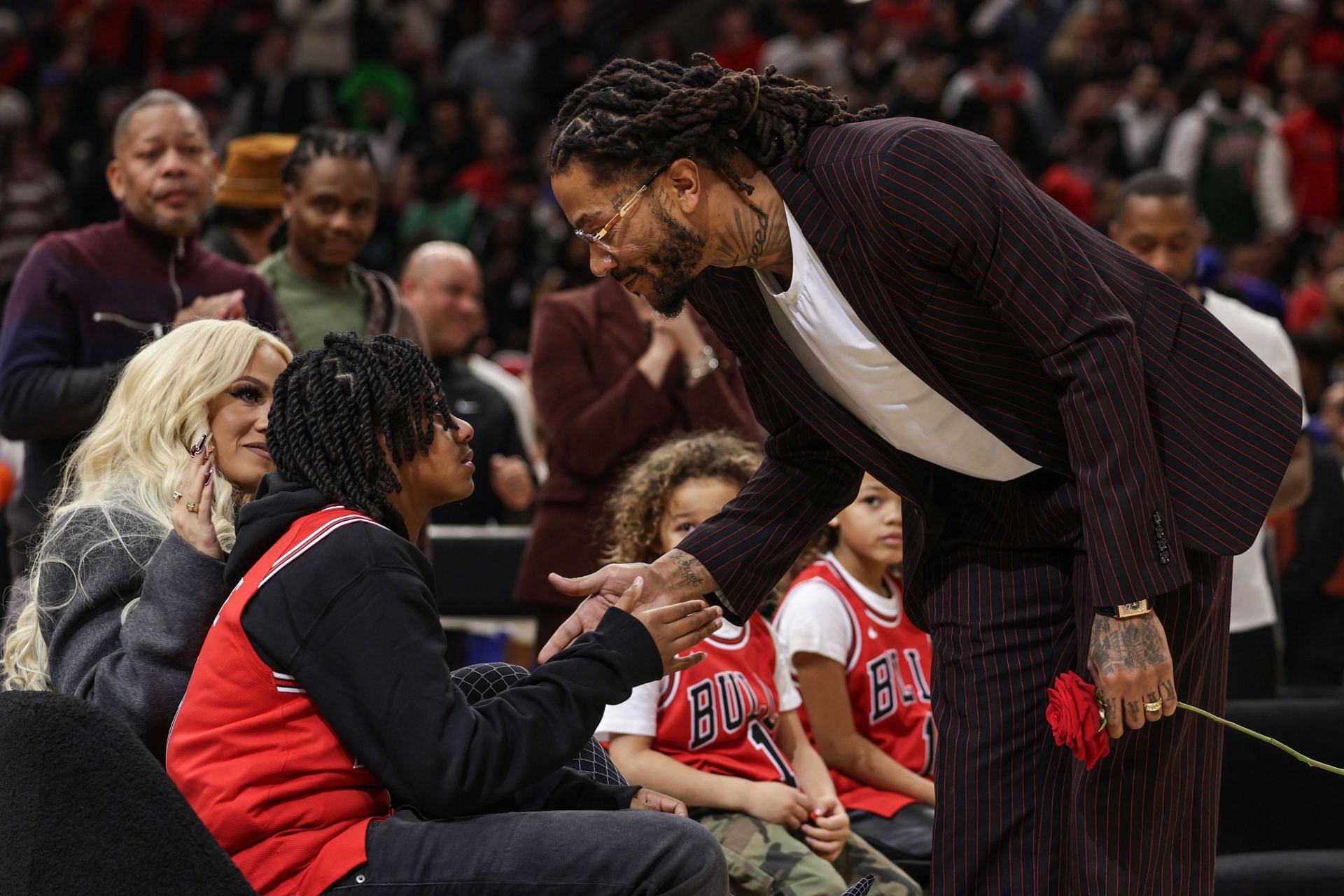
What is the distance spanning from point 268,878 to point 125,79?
10913 millimetres

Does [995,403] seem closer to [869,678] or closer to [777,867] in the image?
[777,867]

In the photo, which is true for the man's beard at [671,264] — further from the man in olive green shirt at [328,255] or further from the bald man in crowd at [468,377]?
the bald man in crowd at [468,377]

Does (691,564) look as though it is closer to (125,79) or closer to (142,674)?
(142,674)

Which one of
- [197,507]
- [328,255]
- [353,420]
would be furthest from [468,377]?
[353,420]

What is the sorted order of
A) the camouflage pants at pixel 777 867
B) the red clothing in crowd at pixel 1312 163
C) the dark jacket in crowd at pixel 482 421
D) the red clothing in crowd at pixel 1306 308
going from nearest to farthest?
1. the camouflage pants at pixel 777 867
2. the dark jacket in crowd at pixel 482 421
3. the red clothing in crowd at pixel 1306 308
4. the red clothing in crowd at pixel 1312 163

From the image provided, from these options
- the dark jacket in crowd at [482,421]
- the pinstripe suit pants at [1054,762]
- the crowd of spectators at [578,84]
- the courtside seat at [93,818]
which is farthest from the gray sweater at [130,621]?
the crowd of spectators at [578,84]

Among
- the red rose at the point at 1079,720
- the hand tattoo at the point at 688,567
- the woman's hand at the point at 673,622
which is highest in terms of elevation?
the hand tattoo at the point at 688,567

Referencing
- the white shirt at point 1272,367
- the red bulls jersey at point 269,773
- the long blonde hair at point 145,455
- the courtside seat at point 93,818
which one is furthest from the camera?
the white shirt at point 1272,367

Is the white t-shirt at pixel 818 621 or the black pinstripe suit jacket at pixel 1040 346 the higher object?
the black pinstripe suit jacket at pixel 1040 346

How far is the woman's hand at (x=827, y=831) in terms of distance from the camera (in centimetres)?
322

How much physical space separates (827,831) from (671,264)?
1375 millimetres

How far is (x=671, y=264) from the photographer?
2.42 metres

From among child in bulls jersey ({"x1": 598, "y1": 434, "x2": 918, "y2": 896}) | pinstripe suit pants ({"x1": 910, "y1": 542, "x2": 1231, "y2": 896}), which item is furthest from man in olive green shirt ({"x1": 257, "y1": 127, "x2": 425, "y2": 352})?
pinstripe suit pants ({"x1": 910, "y1": 542, "x2": 1231, "y2": 896})

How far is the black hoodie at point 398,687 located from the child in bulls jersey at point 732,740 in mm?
907
